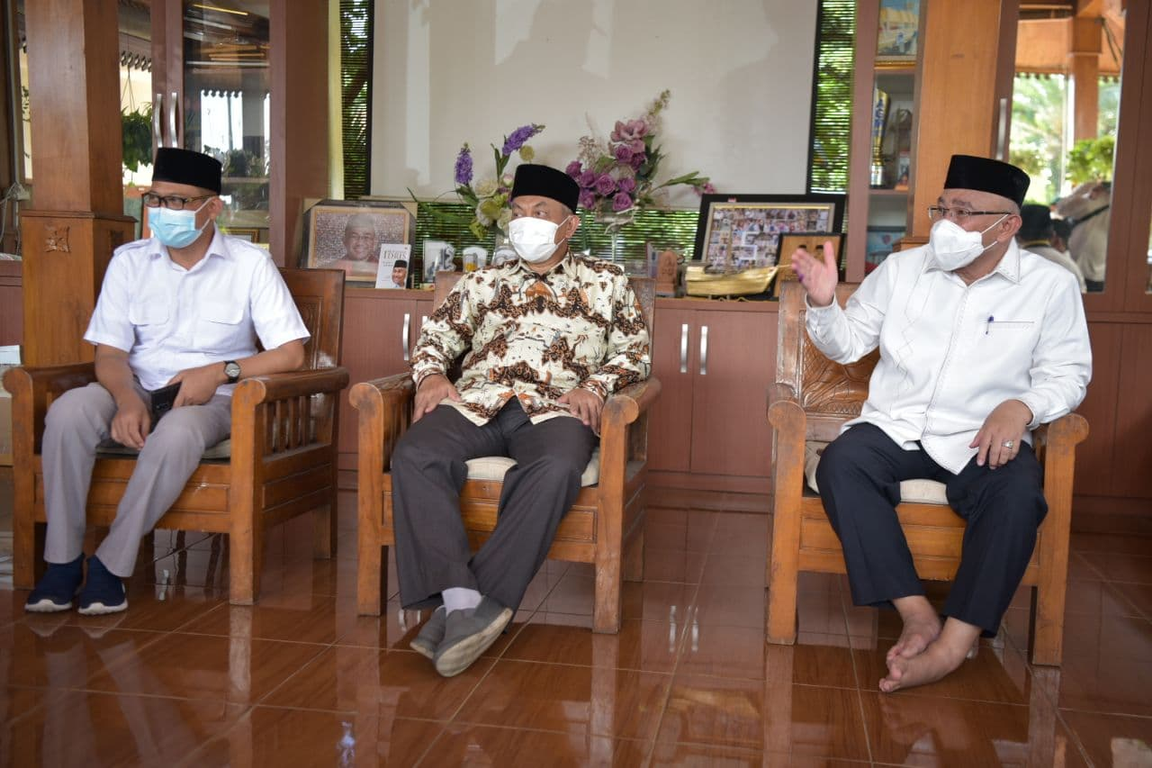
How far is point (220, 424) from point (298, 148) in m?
2.30

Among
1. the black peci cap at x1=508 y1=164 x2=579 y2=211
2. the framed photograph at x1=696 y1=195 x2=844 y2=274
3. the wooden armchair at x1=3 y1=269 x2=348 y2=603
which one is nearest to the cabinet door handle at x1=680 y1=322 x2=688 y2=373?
the framed photograph at x1=696 y1=195 x2=844 y2=274

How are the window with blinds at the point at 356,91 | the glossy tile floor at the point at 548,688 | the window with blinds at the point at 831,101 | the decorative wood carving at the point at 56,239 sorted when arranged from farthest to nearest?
the window with blinds at the point at 356,91 < the window with blinds at the point at 831,101 < the decorative wood carving at the point at 56,239 < the glossy tile floor at the point at 548,688

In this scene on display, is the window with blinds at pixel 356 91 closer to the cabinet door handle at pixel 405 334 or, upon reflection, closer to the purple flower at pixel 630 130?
the cabinet door handle at pixel 405 334

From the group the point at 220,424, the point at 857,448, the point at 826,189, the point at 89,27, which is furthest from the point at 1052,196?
the point at 89,27

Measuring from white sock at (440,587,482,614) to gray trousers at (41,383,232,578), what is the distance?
2.92 ft

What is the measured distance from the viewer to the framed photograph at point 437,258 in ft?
16.8

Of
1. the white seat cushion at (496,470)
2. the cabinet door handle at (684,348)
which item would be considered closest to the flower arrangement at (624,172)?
the cabinet door handle at (684,348)

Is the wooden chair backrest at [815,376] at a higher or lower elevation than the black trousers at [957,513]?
higher

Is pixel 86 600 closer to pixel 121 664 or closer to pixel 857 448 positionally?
pixel 121 664

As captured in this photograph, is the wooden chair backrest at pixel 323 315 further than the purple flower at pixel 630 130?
No

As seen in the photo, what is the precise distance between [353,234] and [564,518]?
2.63 metres

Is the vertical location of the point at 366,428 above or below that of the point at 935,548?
above

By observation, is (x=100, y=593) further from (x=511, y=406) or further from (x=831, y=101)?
(x=831, y=101)

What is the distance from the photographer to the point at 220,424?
10.6ft
